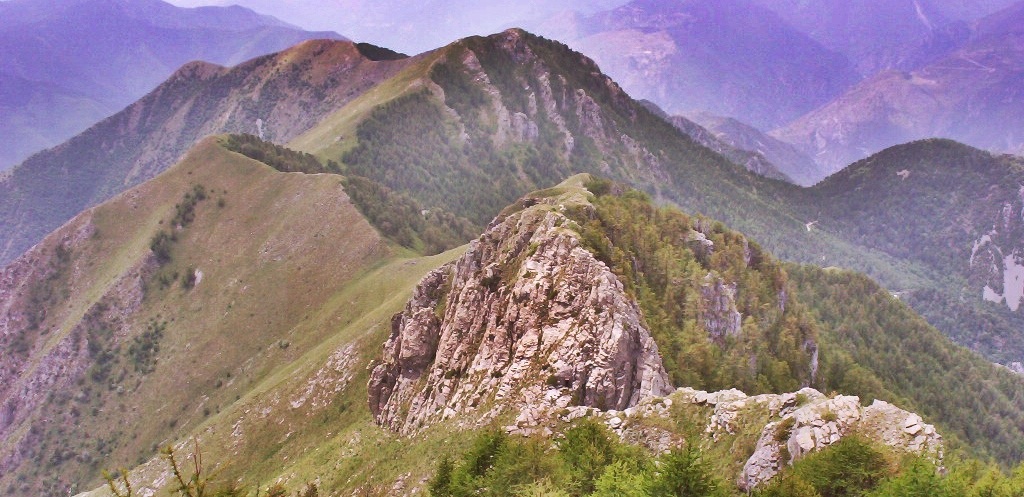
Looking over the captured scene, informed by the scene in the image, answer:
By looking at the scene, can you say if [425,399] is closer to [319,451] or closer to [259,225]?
[319,451]

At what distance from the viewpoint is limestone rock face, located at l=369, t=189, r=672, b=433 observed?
4203 cm

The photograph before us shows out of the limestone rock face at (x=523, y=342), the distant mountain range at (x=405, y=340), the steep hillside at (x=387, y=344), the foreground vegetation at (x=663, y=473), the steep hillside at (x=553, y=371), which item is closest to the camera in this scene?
the foreground vegetation at (x=663, y=473)

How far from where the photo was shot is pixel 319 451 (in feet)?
193

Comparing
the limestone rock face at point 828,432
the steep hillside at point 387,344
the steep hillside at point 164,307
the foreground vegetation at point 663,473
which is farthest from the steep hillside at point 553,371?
the steep hillside at point 164,307

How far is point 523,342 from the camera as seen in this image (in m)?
46.2

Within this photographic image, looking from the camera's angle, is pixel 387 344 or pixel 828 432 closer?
pixel 828 432

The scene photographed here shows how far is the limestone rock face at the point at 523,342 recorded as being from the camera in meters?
42.0

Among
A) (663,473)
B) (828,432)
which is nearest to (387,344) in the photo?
(663,473)

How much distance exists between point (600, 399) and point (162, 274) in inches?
5454

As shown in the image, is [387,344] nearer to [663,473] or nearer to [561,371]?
[561,371]

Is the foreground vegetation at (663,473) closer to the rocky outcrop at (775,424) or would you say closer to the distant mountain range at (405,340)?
the rocky outcrop at (775,424)

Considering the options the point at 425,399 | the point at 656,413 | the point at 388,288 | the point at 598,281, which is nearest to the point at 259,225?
the point at 388,288

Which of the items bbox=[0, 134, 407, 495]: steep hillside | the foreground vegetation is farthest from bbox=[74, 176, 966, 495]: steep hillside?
bbox=[0, 134, 407, 495]: steep hillside

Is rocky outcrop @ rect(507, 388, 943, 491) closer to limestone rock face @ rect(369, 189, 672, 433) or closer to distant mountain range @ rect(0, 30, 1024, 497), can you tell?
distant mountain range @ rect(0, 30, 1024, 497)
